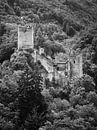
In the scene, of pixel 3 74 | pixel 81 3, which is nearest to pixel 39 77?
pixel 3 74

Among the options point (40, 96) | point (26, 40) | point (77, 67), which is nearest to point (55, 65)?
point (77, 67)

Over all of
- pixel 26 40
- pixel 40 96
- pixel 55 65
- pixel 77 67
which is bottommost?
pixel 40 96

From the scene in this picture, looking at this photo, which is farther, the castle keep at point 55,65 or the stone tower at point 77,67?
the stone tower at point 77,67

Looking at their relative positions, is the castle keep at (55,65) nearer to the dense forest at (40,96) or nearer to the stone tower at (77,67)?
the stone tower at (77,67)

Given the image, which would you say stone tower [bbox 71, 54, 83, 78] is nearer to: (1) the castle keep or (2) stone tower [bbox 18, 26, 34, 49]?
(1) the castle keep

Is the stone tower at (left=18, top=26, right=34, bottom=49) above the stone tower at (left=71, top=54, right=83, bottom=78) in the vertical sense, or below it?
above

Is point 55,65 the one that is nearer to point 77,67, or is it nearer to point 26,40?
point 77,67

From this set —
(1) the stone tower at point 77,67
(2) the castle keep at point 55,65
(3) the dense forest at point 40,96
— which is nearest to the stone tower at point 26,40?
(2) the castle keep at point 55,65

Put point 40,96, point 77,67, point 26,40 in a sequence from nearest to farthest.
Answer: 1. point 40,96
2. point 77,67
3. point 26,40

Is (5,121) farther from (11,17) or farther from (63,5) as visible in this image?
(63,5)

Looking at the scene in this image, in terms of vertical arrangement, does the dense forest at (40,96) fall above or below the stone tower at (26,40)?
below

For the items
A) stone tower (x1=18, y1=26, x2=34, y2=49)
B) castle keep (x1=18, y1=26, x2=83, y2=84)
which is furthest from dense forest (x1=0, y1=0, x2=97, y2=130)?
stone tower (x1=18, y1=26, x2=34, y2=49)

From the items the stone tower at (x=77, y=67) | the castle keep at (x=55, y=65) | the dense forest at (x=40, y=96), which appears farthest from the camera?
the stone tower at (x=77, y=67)
